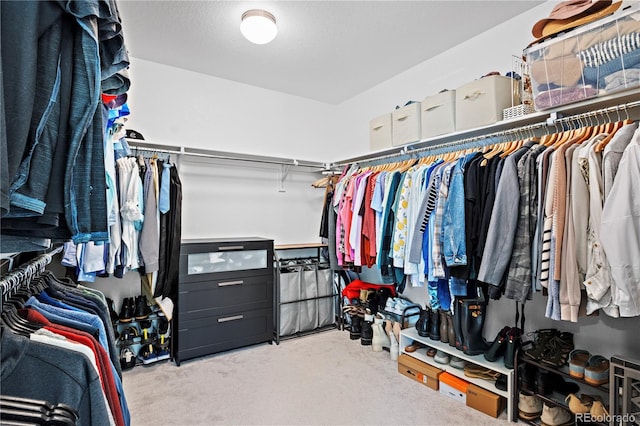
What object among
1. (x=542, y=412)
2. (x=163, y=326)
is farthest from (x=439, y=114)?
(x=163, y=326)

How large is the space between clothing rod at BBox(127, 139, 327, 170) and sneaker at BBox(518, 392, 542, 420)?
2734 millimetres

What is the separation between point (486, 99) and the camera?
2139 millimetres

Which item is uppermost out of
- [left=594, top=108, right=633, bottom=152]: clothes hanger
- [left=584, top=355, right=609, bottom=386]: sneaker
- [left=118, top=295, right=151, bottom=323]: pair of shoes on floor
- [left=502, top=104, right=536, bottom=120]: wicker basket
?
[left=502, top=104, right=536, bottom=120]: wicker basket

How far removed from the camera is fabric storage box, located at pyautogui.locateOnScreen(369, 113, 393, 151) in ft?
9.37

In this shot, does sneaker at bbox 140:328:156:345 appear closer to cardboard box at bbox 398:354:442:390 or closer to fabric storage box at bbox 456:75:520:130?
cardboard box at bbox 398:354:442:390

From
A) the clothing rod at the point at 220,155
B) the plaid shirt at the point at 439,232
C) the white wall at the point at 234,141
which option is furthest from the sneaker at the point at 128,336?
the plaid shirt at the point at 439,232

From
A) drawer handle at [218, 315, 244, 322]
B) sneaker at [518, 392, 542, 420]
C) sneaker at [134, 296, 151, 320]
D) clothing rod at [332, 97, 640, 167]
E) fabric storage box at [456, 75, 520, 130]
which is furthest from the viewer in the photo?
drawer handle at [218, 315, 244, 322]

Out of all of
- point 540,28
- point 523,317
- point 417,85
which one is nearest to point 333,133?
point 417,85

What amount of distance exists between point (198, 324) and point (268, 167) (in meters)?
1.77

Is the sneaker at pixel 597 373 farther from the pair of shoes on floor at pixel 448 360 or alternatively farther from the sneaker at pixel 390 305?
the sneaker at pixel 390 305

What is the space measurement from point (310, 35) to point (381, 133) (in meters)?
0.98

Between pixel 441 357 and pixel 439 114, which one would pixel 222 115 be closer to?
pixel 439 114

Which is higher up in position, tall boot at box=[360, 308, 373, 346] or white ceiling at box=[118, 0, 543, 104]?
white ceiling at box=[118, 0, 543, 104]

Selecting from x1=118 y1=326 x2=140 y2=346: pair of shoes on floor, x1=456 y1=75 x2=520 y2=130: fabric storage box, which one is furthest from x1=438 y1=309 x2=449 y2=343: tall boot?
x1=118 y1=326 x2=140 y2=346: pair of shoes on floor
